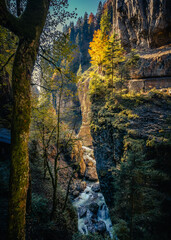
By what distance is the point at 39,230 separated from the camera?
4051 millimetres

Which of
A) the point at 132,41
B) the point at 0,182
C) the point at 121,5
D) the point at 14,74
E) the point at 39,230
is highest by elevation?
the point at 121,5

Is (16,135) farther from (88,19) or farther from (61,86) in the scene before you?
(88,19)

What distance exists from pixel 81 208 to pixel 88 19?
266 ft

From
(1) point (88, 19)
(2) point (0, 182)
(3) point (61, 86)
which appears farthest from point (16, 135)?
(1) point (88, 19)

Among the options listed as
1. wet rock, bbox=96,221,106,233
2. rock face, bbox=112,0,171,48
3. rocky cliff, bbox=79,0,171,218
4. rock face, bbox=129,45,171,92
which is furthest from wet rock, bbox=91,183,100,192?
rock face, bbox=112,0,171,48

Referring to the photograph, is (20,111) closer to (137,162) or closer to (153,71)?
(137,162)

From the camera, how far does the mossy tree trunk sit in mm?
1708

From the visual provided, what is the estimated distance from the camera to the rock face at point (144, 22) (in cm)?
1370

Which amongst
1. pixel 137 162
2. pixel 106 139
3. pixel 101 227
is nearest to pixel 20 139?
pixel 137 162

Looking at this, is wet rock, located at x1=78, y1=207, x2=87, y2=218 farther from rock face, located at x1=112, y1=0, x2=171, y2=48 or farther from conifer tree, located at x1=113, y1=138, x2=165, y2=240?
rock face, located at x1=112, y1=0, x2=171, y2=48

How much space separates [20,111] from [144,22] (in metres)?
22.9

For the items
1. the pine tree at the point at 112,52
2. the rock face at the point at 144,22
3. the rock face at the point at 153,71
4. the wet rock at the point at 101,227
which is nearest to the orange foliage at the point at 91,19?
the rock face at the point at 144,22

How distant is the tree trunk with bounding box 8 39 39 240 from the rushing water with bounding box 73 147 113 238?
861cm

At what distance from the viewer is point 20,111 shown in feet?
6.28
